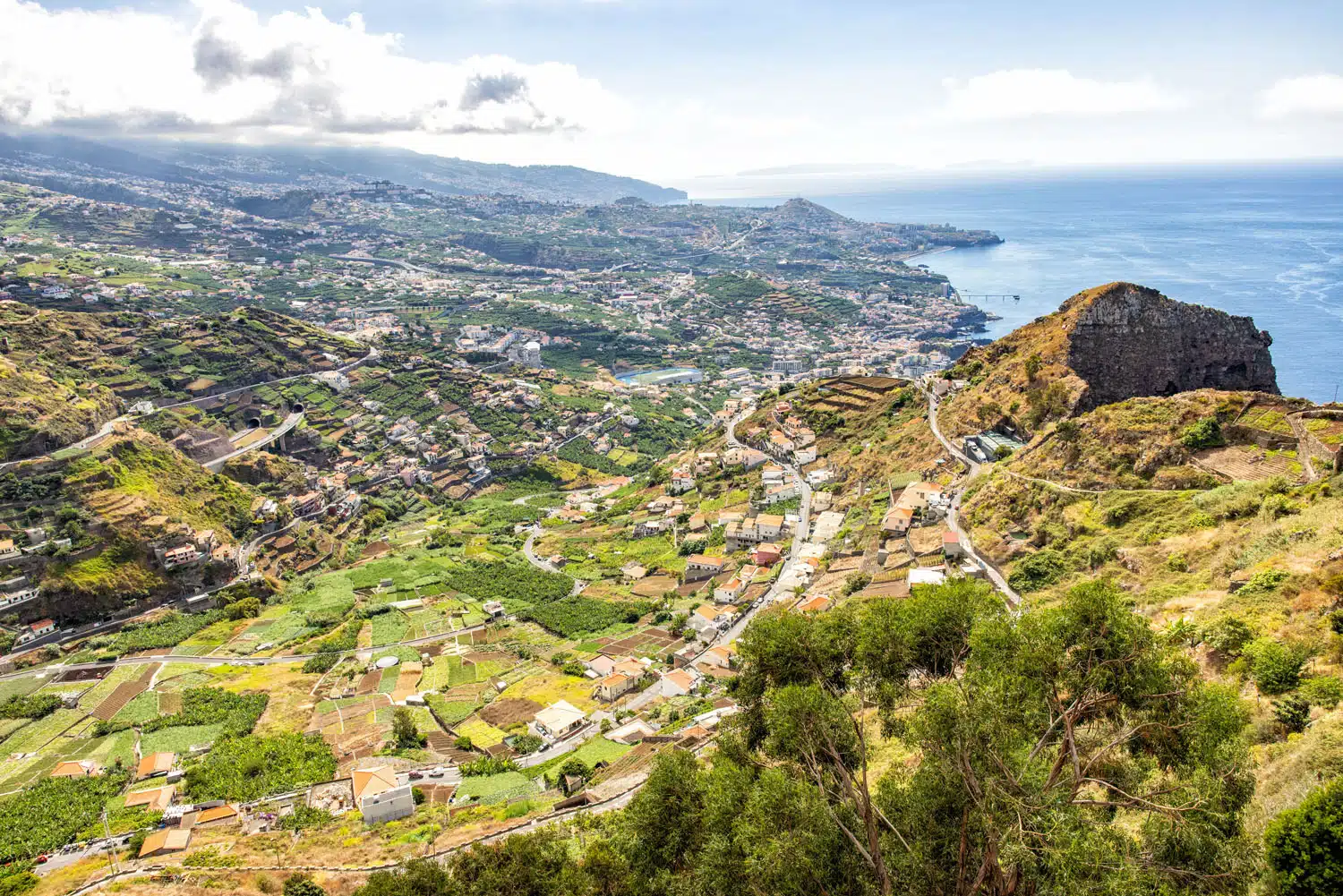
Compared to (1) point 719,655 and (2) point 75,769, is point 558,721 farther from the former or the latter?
(2) point 75,769

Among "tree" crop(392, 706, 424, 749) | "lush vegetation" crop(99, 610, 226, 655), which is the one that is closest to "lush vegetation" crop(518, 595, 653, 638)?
"tree" crop(392, 706, 424, 749)

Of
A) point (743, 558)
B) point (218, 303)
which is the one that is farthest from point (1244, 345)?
point (218, 303)

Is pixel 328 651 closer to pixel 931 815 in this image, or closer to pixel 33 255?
pixel 931 815

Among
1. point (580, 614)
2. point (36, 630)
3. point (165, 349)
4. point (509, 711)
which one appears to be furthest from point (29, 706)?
point (165, 349)

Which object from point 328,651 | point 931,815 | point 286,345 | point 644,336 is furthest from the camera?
point 644,336

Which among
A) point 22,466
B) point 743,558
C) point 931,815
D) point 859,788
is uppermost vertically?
point 931,815
